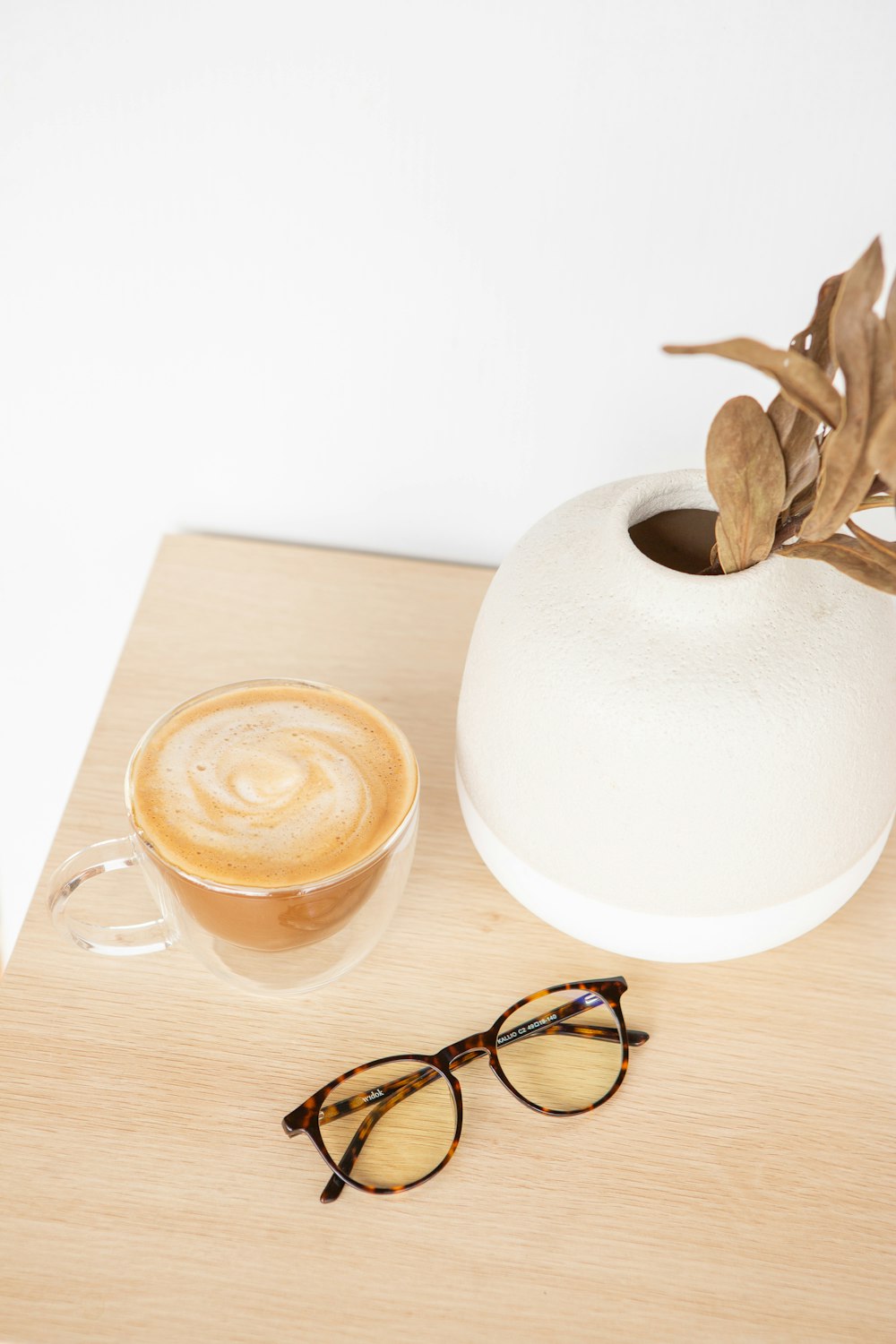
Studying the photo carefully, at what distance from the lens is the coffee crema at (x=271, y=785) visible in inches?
18.6

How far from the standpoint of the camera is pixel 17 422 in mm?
764

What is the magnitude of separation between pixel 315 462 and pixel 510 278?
0.63 feet

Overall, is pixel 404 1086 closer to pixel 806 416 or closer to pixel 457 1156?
pixel 457 1156

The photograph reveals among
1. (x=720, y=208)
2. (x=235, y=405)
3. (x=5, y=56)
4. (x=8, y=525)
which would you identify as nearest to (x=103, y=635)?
(x=8, y=525)

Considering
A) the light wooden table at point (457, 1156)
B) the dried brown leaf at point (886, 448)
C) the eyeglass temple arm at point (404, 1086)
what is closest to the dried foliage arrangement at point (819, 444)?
the dried brown leaf at point (886, 448)

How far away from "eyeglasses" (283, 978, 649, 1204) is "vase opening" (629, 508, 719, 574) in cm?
21

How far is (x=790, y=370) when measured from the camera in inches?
14.2

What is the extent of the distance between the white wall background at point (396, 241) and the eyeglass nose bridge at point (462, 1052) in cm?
40

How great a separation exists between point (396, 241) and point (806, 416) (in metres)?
0.33

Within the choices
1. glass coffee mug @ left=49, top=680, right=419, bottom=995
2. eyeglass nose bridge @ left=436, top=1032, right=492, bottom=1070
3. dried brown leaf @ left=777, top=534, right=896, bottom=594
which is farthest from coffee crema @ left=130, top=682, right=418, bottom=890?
dried brown leaf @ left=777, top=534, right=896, bottom=594

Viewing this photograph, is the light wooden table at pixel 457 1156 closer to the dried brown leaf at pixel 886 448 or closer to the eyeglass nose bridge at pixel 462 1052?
the eyeglass nose bridge at pixel 462 1052

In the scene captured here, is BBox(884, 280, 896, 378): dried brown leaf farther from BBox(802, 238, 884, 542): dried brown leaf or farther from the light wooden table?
the light wooden table

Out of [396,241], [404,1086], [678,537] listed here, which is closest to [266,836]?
[404,1086]

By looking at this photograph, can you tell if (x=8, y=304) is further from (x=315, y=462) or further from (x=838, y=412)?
(x=838, y=412)
